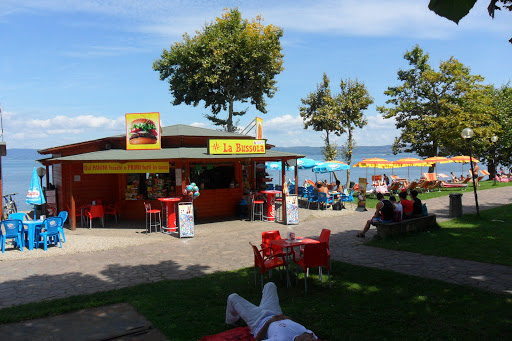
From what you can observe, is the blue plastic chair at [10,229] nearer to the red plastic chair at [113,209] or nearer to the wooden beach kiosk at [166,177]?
the wooden beach kiosk at [166,177]

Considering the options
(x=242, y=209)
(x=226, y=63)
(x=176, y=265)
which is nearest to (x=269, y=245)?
(x=176, y=265)

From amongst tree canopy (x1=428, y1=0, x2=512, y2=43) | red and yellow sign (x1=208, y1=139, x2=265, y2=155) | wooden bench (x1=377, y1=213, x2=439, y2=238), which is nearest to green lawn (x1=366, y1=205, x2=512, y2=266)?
wooden bench (x1=377, y1=213, x2=439, y2=238)

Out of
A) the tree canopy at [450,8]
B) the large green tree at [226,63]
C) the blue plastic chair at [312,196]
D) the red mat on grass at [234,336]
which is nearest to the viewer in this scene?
the tree canopy at [450,8]

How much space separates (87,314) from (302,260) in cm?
354

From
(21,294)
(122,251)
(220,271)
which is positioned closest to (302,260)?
(220,271)

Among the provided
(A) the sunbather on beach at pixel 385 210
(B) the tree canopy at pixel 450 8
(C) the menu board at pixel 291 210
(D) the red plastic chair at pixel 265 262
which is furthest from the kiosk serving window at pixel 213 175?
(B) the tree canopy at pixel 450 8

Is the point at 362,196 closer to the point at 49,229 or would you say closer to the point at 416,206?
the point at 416,206

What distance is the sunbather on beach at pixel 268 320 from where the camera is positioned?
387 centimetres

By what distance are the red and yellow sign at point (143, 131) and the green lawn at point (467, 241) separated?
8.46 m

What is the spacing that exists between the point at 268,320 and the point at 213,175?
12.1 m

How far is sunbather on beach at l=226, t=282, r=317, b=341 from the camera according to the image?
3865 mm

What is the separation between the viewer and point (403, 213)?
11.0m

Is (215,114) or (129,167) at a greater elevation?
(215,114)

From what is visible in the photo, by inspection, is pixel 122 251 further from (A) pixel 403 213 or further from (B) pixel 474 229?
(B) pixel 474 229
